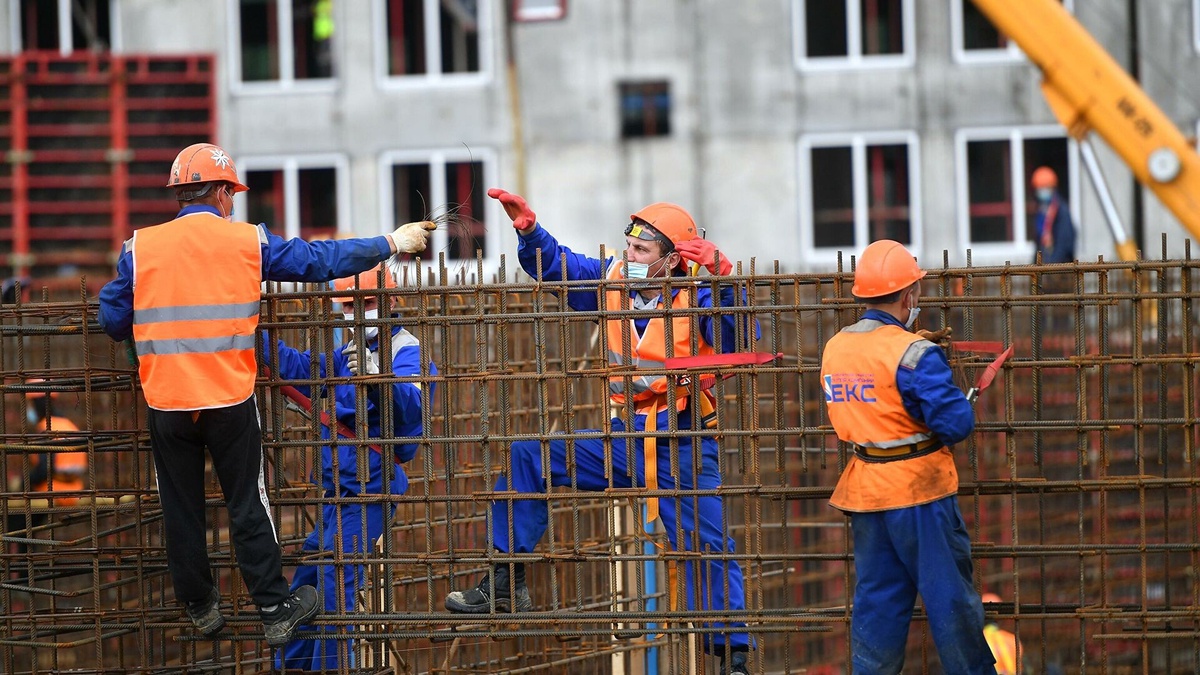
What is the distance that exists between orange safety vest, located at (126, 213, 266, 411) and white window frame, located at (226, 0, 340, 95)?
57.3ft

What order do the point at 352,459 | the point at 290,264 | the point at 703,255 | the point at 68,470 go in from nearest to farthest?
the point at 290,264, the point at 703,255, the point at 352,459, the point at 68,470

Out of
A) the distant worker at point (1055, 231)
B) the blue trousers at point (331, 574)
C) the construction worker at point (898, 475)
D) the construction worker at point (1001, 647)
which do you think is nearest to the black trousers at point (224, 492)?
the blue trousers at point (331, 574)

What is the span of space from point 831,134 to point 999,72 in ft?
9.65

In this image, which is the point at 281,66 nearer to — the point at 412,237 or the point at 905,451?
the point at 412,237

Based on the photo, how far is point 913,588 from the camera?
6281 millimetres

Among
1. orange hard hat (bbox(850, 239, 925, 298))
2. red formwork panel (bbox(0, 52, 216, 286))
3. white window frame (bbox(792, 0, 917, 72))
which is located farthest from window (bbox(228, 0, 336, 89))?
orange hard hat (bbox(850, 239, 925, 298))

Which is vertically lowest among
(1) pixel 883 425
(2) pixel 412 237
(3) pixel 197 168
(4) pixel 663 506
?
(4) pixel 663 506

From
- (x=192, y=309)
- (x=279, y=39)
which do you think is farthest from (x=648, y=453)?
(x=279, y=39)

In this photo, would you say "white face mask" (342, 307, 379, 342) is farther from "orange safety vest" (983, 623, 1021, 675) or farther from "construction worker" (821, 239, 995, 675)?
"orange safety vest" (983, 623, 1021, 675)

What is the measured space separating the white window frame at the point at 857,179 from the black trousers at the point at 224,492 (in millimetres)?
17318

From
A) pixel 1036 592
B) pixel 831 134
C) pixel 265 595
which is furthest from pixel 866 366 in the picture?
pixel 831 134

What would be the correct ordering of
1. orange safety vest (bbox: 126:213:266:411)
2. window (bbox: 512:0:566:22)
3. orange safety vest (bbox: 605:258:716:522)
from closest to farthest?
orange safety vest (bbox: 126:213:266:411) < orange safety vest (bbox: 605:258:716:522) < window (bbox: 512:0:566:22)

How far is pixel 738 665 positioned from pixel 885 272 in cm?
213

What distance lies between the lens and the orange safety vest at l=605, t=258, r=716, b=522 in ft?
22.5
